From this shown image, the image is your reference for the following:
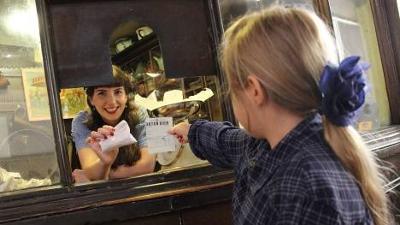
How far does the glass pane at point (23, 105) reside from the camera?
70.9 inches

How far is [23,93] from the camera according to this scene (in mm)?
1858

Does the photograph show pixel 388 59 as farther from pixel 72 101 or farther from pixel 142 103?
pixel 72 101

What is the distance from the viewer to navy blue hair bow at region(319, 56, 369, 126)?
116 cm

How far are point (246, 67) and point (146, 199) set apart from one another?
2.85 feet

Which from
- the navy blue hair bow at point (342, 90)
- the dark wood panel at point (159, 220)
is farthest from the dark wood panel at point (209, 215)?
the navy blue hair bow at point (342, 90)

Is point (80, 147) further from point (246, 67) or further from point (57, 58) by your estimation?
point (246, 67)

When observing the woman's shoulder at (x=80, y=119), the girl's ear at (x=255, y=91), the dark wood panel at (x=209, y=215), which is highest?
the woman's shoulder at (x=80, y=119)

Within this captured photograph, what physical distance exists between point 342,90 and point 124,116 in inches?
66.0

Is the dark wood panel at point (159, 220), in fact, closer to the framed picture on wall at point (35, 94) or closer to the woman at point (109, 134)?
the woman at point (109, 134)

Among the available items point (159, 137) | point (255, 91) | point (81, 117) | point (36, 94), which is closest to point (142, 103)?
point (81, 117)

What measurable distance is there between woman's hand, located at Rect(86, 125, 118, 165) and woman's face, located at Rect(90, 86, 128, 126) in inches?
19.4

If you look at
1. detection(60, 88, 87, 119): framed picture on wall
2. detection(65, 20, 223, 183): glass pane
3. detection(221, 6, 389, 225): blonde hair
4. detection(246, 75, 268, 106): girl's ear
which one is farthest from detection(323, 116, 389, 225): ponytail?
detection(60, 88, 87, 119): framed picture on wall

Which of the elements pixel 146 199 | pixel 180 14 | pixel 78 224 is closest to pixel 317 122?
pixel 146 199

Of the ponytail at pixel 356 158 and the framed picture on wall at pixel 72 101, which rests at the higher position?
the framed picture on wall at pixel 72 101
